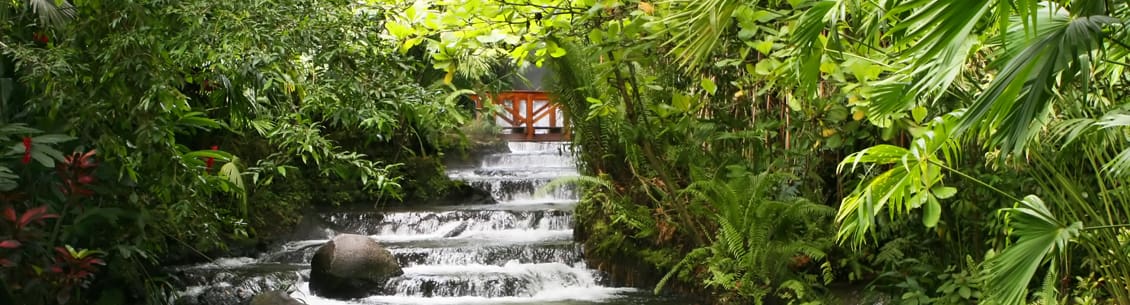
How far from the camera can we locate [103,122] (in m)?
4.02

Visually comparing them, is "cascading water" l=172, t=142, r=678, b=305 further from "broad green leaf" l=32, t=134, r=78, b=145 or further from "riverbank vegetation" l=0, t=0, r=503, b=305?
"broad green leaf" l=32, t=134, r=78, b=145

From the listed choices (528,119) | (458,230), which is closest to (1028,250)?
(458,230)

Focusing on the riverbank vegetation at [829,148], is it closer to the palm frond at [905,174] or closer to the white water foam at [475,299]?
the palm frond at [905,174]

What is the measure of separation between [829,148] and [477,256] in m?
3.02

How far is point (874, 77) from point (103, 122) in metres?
3.12

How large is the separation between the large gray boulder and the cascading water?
0.09m

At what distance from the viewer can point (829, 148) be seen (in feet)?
17.0

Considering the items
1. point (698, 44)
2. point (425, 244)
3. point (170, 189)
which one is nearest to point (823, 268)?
point (698, 44)

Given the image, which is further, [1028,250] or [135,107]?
[135,107]

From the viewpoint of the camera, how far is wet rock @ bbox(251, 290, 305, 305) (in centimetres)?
546

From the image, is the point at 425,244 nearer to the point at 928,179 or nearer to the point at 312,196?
the point at 312,196

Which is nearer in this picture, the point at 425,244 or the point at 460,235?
the point at 425,244

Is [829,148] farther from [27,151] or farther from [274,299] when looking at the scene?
[27,151]

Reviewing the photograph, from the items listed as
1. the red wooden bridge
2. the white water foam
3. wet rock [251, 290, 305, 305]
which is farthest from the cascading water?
the red wooden bridge
